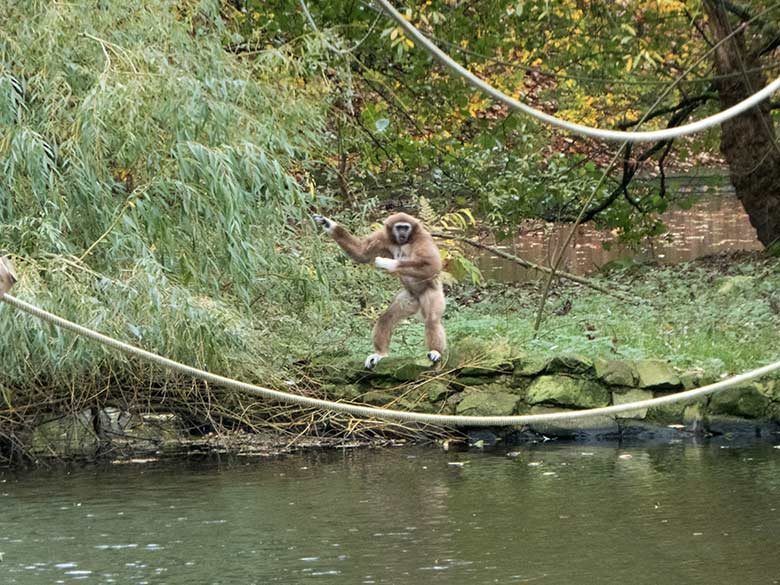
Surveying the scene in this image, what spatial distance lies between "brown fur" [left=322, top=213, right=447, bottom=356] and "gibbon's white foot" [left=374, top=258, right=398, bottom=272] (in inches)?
1.8

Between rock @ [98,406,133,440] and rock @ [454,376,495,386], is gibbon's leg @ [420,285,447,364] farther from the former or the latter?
rock @ [98,406,133,440]

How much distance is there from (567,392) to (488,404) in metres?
0.67

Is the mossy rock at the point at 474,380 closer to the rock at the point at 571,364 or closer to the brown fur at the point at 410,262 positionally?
the rock at the point at 571,364

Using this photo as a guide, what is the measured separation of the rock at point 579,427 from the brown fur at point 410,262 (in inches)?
43.7

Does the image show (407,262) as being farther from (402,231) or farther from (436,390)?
(436,390)

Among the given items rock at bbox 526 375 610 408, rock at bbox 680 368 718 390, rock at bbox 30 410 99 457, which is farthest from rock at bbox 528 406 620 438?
rock at bbox 30 410 99 457

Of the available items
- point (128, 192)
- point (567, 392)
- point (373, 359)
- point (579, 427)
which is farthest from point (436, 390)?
point (128, 192)

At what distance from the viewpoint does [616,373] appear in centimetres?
1177

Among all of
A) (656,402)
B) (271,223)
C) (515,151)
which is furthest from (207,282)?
(515,151)

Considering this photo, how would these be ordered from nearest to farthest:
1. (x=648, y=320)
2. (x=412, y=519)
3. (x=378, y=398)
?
1. (x=412, y=519)
2. (x=378, y=398)
3. (x=648, y=320)

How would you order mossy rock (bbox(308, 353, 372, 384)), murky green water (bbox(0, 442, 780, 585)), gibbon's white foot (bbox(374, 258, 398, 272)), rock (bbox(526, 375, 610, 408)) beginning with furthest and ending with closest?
mossy rock (bbox(308, 353, 372, 384)) → rock (bbox(526, 375, 610, 408)) → gibbon's white foot (bbox(374, 258, 398, 272)) → murky green water (bbox(0, 442, 780, 585))

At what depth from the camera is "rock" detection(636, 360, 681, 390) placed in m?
11.6

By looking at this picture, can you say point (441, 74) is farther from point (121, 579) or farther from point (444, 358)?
point (121, 579)

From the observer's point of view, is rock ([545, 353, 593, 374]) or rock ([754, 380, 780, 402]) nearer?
rock ([754, 380, 780, 402])
